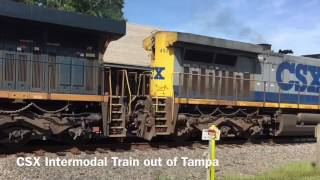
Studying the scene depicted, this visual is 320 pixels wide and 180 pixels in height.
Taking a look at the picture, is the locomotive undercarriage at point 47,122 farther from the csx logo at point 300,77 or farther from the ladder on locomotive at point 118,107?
the csx logo at point 300,77

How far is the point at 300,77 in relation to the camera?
19391mm

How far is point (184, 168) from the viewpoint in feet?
34.7

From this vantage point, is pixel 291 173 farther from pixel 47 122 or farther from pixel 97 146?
pixel 47 122

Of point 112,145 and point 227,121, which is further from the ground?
point 227,121

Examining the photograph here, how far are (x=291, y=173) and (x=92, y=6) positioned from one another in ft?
122

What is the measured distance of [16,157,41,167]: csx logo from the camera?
33.5ft

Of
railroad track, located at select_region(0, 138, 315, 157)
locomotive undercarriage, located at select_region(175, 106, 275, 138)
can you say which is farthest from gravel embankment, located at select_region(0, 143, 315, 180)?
locomotive undercarriage, located at select_region(175, 106, 275, 138)

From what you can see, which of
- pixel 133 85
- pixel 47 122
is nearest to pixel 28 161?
pixel 47 122

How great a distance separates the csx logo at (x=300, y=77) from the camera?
18.7m

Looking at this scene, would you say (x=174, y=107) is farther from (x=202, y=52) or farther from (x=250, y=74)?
(x=250, y=74)

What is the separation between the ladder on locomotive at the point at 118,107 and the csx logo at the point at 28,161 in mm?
3040

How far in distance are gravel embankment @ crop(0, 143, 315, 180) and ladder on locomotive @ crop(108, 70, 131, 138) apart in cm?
84

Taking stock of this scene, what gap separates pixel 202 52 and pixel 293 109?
502 centimetres

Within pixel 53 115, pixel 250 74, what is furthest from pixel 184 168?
pixel 250 74
